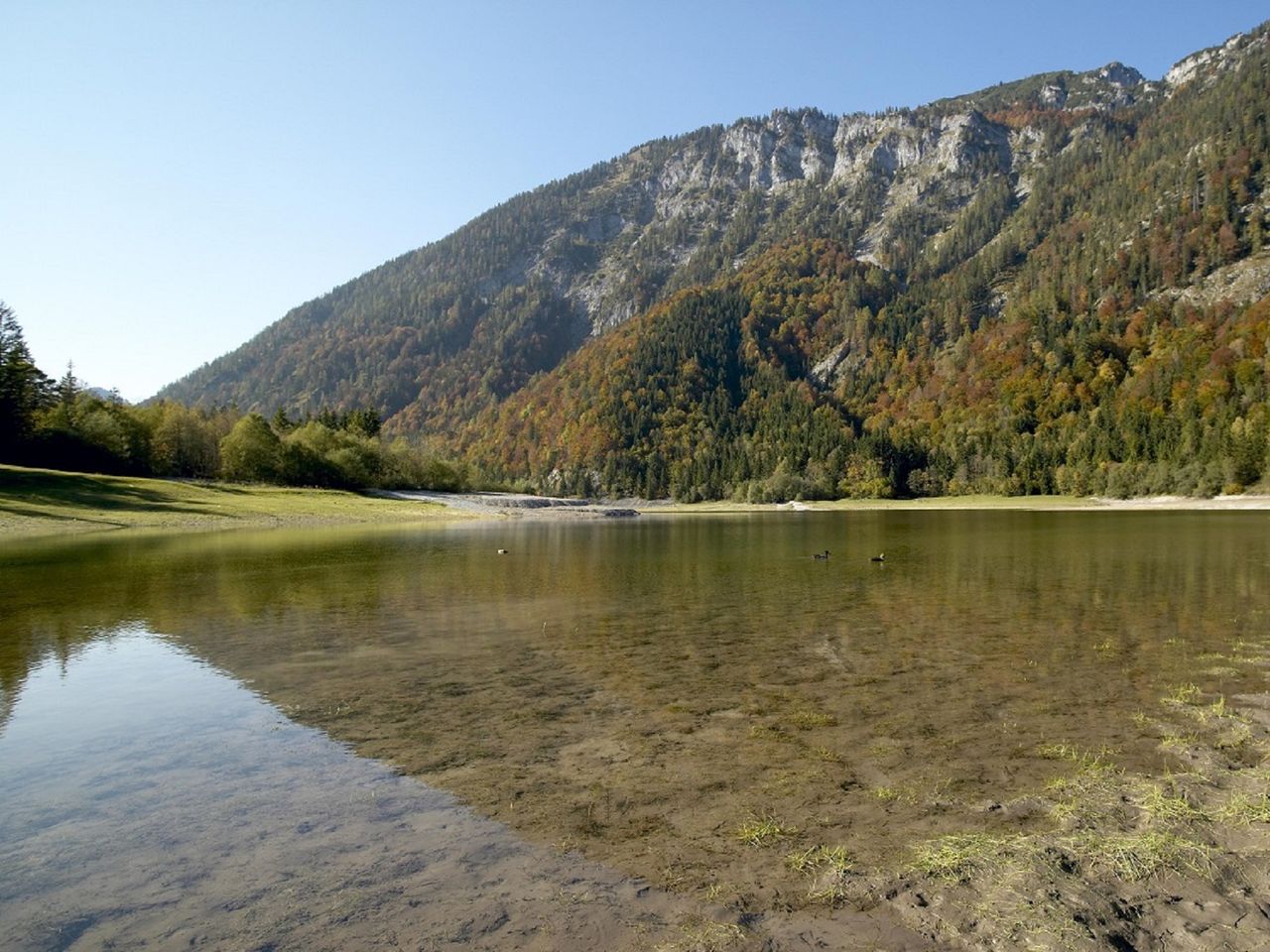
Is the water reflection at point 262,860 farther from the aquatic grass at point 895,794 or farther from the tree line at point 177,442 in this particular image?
the tree line at point 177,442

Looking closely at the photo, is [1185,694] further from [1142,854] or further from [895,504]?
[895,504]

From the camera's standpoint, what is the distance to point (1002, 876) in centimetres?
687

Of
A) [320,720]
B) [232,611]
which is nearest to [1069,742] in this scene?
[320,720]

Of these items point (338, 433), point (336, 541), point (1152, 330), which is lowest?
point (336, 541)

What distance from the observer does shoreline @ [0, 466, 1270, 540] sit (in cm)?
6931

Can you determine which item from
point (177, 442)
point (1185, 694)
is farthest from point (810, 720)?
point (177, 442)

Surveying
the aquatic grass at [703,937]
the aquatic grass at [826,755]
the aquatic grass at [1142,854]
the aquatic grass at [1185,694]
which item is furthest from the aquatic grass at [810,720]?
the aquatic grass at [1185,694]

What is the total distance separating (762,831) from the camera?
811 cm

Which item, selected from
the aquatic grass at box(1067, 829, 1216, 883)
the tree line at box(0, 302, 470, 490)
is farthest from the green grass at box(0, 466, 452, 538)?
the aquatic grass at box(1067, 829, 1216, 883)

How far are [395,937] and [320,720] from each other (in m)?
7.48

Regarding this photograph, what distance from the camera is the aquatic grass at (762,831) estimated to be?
25.9 ft

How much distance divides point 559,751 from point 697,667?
6055 mm

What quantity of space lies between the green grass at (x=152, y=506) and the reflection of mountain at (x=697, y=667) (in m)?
37.2

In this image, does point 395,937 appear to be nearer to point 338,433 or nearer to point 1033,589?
point 1033,589
